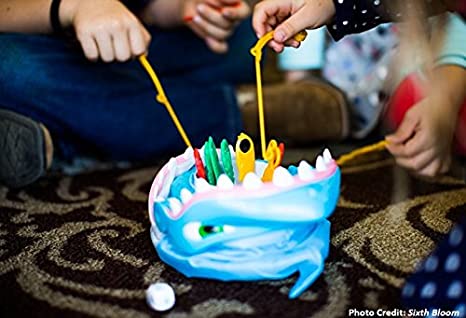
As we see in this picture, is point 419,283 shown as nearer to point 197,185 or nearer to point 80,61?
point 197,185

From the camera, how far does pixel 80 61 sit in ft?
3.01

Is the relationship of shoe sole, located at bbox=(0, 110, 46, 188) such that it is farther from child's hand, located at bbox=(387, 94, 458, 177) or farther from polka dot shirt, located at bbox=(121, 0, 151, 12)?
child's hand, located at bbox=(387, 94, 458, 177)

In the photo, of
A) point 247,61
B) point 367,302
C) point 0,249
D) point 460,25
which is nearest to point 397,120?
point 460,25

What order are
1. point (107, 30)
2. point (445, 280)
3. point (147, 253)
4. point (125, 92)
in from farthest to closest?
point (125, 92), point (107, 30), point (147, 253), point (445, 280)

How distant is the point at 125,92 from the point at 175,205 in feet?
1.41

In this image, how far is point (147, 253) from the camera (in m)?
0.63

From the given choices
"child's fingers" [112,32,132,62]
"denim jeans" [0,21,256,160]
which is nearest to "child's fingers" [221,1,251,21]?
"denim jeans" [0,21,256,160]

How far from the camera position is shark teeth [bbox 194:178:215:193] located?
54cm

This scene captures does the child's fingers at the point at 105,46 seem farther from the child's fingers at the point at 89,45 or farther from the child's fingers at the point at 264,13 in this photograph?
the child's fingers at the point at 264,13

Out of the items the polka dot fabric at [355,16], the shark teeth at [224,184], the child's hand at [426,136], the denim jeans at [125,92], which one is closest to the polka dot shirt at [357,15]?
the polka dot fabric at [355,16]

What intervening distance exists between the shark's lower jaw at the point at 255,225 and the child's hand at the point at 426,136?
0.83ft

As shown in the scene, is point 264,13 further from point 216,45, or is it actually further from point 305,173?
point 216,45

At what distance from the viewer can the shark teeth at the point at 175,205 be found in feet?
1.82

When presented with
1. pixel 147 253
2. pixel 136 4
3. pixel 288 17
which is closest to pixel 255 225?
pixel 147 253
